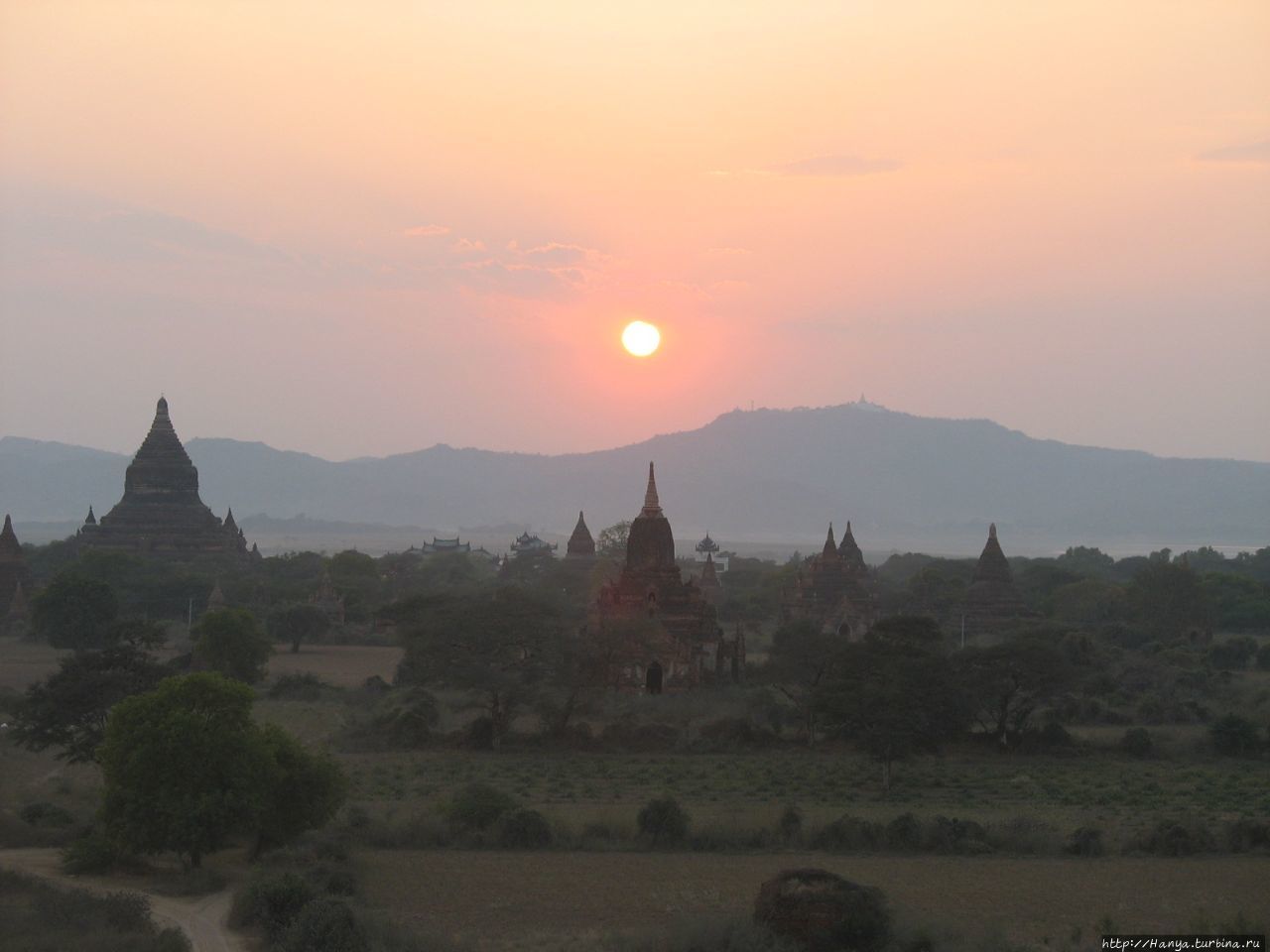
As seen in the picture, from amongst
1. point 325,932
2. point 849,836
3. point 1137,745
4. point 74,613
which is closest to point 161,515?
point 74,613

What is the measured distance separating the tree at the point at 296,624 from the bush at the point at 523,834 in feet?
129

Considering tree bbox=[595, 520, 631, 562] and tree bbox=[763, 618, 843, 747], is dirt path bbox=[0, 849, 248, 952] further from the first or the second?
tree bbox=[595, 520, 631, 562]

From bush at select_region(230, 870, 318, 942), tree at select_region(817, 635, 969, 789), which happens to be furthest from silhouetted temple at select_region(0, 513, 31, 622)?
bush at select_region(230, 870, 318, 942)

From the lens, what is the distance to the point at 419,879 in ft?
87.0

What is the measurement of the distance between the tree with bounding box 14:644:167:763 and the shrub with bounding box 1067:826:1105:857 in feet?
60.0

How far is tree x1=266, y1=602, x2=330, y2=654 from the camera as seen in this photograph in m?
68.3

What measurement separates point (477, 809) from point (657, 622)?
72.5ft

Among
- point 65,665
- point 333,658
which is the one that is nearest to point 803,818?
point 65,665

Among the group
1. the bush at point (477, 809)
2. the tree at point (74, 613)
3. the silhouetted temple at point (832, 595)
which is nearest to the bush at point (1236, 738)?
the bush at point (477, 809)

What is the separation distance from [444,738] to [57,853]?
14786 millimetres

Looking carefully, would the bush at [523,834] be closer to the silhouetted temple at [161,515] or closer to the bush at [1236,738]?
the bush at [1236,738]

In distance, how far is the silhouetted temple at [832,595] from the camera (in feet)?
220

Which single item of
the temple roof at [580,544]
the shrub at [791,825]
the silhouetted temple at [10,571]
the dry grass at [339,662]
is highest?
the temple roof at [580,544]

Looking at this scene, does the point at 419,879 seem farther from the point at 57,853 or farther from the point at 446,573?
the point at 446,573
